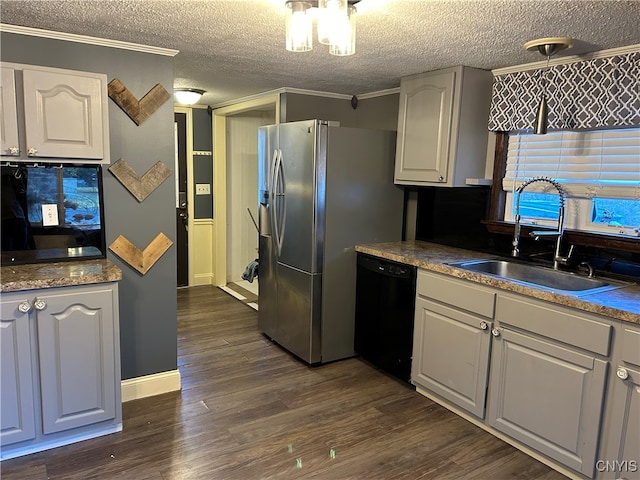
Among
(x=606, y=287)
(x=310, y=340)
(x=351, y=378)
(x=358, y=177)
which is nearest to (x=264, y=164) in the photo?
(x=358, y=177)

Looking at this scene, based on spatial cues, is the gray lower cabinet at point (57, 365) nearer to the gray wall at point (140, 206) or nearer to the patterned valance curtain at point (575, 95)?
the gray wall at point (140, 206)

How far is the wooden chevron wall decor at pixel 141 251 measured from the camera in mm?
2729

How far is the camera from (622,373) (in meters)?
1.97

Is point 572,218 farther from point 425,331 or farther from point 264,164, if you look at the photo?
point 264,164

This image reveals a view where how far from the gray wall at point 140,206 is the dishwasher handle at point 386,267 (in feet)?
4.34

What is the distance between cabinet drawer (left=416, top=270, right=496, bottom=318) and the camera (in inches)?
100.0

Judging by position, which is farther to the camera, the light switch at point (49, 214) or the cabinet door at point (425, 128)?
the cabinet door at point (425, 128)

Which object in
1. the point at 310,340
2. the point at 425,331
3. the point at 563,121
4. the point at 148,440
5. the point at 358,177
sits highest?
the point at 563,121

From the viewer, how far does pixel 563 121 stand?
268 cm

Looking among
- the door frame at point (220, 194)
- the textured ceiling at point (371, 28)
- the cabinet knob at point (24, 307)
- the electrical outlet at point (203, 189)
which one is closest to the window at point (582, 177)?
the textured ceiling at point (371, 28)

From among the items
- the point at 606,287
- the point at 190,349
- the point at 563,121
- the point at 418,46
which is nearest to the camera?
the point at 606,287

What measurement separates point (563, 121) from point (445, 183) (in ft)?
2.53

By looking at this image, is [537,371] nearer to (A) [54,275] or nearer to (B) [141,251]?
(B) [141,251]

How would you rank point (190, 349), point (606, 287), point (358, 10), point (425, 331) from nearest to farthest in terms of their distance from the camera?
point (358, 10)
point (606, 287)
point (425, 331)
point (190, 349)
